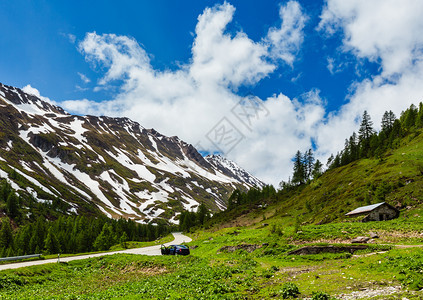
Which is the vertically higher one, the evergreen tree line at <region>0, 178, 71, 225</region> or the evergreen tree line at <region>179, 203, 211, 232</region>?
the evergreen tree line at <region>0, 178, 71, 225</region>

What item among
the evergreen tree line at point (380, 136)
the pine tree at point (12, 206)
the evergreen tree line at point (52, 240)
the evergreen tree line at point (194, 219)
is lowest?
the evergreen tree line at point (52, 240)

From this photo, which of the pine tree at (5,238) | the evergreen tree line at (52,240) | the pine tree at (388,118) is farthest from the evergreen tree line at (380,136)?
the pine tree at (5,238)

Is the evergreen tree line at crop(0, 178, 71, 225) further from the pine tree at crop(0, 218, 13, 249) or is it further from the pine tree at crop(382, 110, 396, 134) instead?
the pine tree at crop(382, 110, 396, 134)

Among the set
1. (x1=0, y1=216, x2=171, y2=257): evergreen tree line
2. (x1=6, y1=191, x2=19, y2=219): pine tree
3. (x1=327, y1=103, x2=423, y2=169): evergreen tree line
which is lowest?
(x1=0, y1=216, x2=171, y2=257): evergreen tree line

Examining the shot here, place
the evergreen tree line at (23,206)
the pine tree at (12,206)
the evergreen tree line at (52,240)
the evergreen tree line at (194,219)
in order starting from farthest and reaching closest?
1. the evergreen tree line at (194,219)
2. the evergreen tree line at (23,206)
3. the pine tree at (12,206)
4. the evergreen tree line at (52,240)

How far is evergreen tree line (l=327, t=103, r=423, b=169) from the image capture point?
108875 mm

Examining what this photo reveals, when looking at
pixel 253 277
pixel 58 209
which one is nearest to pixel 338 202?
→ pixel 253 277

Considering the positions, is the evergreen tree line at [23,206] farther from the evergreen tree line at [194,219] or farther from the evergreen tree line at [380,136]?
the evergreen tree line at [380,136]

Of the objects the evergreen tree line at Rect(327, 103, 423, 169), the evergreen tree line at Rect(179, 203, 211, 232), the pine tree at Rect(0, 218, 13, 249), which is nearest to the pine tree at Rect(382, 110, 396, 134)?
the evergreen tree line at Rect(327, 103, 423, 169)

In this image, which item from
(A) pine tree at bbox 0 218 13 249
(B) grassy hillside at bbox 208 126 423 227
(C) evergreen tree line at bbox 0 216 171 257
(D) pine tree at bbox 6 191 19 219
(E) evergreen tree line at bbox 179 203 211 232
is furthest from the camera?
(E) evergreen tree line at bbox 179 203 211 232

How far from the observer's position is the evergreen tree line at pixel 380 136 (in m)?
109

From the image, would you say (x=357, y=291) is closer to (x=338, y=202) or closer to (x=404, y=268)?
(x=404, y=268)

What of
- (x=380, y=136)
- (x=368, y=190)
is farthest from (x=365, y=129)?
(x=368, y=190)

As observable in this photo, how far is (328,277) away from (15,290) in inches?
1060
